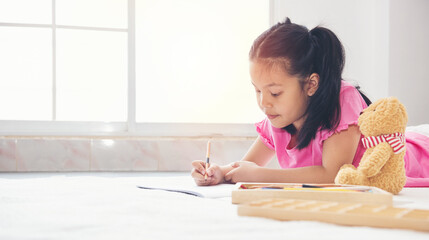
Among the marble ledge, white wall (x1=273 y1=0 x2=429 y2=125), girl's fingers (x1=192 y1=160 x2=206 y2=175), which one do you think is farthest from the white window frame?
girl's fingers (x1=192 y1=160 x2=206 y2=175)

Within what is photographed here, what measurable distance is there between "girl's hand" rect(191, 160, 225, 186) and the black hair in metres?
0.26

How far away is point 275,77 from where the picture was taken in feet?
3.83

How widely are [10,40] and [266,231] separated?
89.8 inches

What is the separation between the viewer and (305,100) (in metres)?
1.22

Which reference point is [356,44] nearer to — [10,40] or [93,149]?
[93,149]

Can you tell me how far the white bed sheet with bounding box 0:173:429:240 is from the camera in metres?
0.52

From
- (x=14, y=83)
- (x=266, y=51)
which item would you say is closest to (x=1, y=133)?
(x=14, y=83)

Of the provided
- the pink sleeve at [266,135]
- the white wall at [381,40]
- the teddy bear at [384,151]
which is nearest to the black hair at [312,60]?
the teddy bear at [384,151]

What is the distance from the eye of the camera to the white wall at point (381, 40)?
92.0 inches

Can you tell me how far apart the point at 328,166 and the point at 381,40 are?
1503 mm

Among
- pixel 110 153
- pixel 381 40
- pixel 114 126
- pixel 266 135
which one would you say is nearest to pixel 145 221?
pixel 266 135

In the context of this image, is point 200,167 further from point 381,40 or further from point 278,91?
point 381,40

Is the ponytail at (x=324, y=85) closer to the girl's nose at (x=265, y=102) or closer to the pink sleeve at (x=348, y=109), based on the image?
the pink sleeve at (x=348, y=109)

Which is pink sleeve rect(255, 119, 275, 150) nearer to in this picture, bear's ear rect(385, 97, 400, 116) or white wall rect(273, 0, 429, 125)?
bear's ear rect(385, 97, 400, 116)
